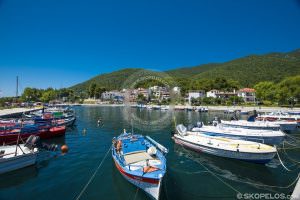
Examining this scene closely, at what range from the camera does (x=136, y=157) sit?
48.2ft

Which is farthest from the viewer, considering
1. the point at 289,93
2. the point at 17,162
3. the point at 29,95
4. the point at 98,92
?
the point at 98,92

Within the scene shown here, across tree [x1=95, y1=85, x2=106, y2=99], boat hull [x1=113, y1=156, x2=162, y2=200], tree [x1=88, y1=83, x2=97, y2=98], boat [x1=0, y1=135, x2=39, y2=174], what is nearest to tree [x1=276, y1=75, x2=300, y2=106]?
boat hull [x1=113, y1=156, x2=162, y2=200]

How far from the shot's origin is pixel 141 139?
19.5 metres

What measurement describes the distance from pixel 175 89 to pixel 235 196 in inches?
480

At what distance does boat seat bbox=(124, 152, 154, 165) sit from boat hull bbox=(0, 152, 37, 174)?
29.2 ft

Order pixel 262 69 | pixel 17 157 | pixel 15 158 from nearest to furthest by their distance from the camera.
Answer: pixel 15 158, pixel 17 157, pixel 262 69

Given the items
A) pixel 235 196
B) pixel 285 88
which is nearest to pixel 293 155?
pixel 235 196

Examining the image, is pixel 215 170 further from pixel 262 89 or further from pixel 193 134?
pixel 262 89

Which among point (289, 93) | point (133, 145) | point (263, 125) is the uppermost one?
point (289, 93)

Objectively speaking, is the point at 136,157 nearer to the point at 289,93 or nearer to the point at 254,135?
the point at 254,135

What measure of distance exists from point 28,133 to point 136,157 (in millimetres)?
19471

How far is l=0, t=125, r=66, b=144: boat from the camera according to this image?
24.8 metres

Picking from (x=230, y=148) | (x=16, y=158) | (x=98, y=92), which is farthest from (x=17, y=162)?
(x=98, y=92)

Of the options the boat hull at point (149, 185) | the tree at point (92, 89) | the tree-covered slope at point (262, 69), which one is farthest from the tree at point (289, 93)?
the tree at point (92, 89)
